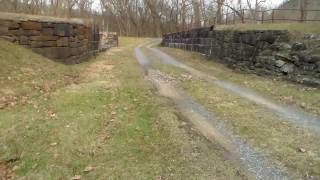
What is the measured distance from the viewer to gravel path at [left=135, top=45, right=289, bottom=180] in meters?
5.19

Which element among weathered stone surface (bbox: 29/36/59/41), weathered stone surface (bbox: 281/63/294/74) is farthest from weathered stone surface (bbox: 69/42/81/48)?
weathered stone surface (bbox: 281/63/294/74)

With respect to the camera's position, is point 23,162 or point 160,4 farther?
point 160,4

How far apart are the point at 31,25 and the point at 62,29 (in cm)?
→ 131

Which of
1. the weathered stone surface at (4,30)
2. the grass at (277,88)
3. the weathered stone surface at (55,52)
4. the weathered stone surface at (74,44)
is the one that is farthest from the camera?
the weathered stone surface at (74,44)

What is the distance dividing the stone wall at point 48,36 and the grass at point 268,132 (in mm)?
6140

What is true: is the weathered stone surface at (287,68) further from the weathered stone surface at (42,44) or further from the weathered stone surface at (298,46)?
the weathered stone surface at (42,44)

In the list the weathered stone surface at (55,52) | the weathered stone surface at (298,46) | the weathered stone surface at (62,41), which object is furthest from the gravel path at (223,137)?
the weathered stone surface at (62,41)

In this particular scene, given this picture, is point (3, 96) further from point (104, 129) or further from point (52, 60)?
point (52, 60)

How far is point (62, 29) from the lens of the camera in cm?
1431

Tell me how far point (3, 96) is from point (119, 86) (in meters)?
3.40

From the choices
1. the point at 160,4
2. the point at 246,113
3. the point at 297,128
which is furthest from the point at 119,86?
the point at 160,4

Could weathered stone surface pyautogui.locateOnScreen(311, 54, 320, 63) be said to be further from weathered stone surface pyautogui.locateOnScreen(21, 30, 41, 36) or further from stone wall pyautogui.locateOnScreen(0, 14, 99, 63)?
weathered stone surface pyautogui.locateOnScreen(21, 30, 41, 36)

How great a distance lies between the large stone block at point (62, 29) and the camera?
1411cm

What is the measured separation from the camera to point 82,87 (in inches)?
419
